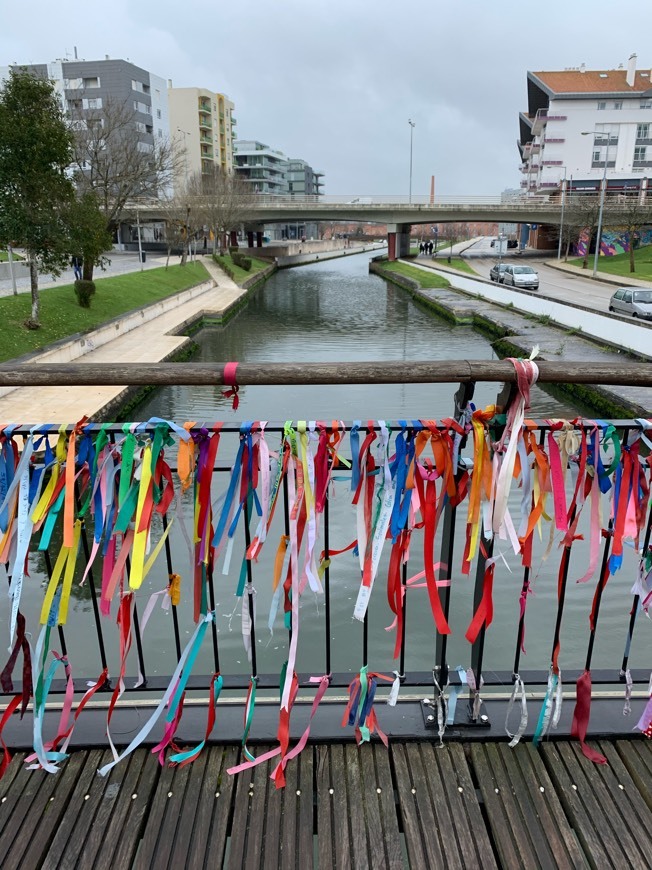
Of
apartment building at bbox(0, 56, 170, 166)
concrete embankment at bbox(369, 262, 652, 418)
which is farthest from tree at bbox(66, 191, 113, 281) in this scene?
apartment building at bbox(0, 56, 170, 166)

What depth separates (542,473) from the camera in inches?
87.9

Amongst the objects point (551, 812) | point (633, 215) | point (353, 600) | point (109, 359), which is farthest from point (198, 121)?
point (551, 812)

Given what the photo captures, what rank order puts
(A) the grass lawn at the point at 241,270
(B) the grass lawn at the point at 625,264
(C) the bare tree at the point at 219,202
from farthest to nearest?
(C) the bare tree at the point at 219,202, (A) the grass lawn at the point at 241,270, (B) the grass lawn at the point at 625,264

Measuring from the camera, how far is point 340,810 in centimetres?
213

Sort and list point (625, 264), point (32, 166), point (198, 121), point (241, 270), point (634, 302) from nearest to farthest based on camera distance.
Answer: point (32, 166)
point (634, 302)
point (625, 264)
point (241, 270)
point (198, 121)

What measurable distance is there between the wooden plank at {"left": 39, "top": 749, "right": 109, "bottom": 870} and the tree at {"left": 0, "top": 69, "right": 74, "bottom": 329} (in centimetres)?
1511

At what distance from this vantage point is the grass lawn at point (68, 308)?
14656 millimetres

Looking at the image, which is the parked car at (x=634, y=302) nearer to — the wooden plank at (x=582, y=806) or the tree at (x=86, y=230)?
the tree at (x=86, y=230)

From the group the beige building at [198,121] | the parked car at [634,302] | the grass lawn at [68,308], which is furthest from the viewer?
the beige building at [198,121]

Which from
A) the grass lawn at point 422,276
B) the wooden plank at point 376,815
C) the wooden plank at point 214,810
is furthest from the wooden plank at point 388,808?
the grass lawn at point 422,276

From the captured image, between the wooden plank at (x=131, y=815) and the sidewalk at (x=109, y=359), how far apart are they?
26.5 ft

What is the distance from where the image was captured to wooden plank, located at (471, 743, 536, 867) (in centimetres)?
198

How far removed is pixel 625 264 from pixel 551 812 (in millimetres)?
43903

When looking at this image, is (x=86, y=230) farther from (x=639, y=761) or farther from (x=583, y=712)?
(x=639, y=761)
